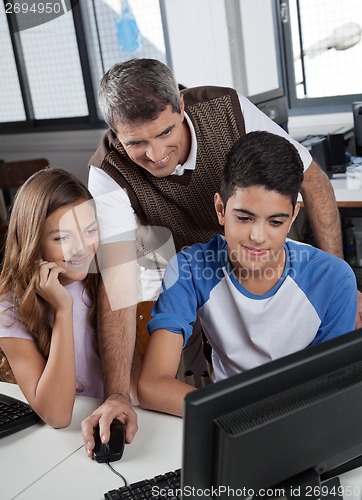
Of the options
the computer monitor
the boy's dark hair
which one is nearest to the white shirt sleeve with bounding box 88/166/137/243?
the boy's dark hair

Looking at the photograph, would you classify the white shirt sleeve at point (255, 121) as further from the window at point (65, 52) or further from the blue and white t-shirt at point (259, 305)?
the window at point (65, 52)

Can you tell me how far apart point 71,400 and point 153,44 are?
3.04 meters

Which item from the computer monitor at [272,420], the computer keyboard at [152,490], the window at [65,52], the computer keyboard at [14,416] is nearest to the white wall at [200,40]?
the window at [65,52]

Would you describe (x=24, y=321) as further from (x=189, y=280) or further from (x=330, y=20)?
(x=330, y=20)

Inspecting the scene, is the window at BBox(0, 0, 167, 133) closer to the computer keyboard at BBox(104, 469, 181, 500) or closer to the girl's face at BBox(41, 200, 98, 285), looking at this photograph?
the girl's face at BBox(41, 200, 98, 285)

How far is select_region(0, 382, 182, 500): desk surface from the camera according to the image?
1105 mm

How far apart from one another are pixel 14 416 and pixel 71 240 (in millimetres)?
405

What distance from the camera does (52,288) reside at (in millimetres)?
1419

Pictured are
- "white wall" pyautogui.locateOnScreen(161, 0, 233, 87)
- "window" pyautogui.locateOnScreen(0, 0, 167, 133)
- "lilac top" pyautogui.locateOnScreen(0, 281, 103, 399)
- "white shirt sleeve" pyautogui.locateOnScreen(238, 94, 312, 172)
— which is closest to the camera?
"lilac top" pyautogui.locateOnScreen(0, 281, 103, 399)

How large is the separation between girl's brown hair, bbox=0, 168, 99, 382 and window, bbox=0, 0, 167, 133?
98.6 inches

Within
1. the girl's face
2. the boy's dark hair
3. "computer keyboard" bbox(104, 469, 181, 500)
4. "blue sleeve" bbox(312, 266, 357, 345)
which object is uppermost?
the boy's dark hair

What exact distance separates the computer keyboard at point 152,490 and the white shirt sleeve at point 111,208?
74 cm

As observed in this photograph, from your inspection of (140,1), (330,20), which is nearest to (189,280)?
(330,20)

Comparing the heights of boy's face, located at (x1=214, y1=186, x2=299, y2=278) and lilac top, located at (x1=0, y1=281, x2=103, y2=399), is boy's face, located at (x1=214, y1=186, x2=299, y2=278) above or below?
above
